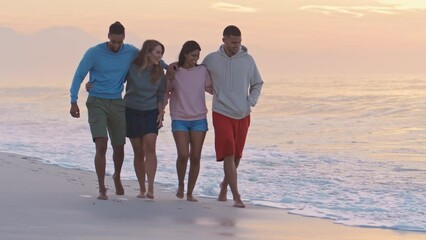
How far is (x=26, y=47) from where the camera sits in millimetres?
105812

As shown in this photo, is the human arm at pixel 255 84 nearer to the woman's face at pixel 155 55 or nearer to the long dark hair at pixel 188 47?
the long dark hair at pixel 188 47

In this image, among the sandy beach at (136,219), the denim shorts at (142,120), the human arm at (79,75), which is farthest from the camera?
the denim shorts at (142,120)

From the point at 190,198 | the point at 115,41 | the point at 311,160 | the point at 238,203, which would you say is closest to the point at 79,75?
the point at 115,41

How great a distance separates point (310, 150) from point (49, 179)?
7.10 metres

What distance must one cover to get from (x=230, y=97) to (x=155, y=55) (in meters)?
0.81

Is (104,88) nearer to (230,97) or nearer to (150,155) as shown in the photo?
(150,155)

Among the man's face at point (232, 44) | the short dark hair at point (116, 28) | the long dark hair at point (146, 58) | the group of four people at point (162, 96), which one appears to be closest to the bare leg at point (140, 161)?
the group of four people at point (162, 96)

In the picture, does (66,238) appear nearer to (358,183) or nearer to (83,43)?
(358,183)

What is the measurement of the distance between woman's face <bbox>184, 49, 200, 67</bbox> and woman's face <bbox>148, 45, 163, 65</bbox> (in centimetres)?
27

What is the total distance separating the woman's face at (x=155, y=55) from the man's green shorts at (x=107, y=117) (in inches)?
18.7

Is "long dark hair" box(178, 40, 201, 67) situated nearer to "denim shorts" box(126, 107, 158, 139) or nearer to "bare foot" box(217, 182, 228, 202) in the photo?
"denim shorts" box(126, 107, 158, 139)

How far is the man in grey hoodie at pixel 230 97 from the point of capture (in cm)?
908

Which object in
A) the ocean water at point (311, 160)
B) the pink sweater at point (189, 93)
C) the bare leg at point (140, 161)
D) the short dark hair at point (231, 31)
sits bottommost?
the ocean water at point (311, 160)

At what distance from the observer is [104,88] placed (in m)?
8.97
